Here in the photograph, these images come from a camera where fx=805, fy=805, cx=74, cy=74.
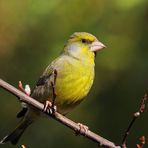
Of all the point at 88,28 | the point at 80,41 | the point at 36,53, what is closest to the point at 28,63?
the point at 36,53

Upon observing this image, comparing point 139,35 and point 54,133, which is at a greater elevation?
point 139,35

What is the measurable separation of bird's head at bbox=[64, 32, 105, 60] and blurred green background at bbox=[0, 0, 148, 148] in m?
1.03

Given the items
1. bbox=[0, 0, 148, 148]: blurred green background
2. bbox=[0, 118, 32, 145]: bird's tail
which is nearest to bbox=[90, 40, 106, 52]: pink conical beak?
bbox=[0, 118, 32, 145]: bird's tail

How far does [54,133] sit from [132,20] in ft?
5.46

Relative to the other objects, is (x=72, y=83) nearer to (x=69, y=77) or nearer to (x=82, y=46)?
(x=69, y=77)

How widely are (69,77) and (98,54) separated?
219cm

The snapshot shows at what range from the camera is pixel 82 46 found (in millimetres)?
6816

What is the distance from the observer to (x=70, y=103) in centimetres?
629

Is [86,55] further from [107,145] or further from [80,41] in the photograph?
[107,145]

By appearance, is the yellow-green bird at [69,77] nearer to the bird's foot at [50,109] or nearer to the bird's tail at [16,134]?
the bird's tail at [16,134]

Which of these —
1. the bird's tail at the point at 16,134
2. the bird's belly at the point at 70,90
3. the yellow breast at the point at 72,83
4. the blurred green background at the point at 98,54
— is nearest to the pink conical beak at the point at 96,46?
the yellow breast at the point at 72,83

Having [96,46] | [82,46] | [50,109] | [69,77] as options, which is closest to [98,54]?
[82,46]

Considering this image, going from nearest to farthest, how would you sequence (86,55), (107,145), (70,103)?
(107,145), (70,103), (86,55)

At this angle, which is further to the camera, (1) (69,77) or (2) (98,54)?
(2) (98,54)
